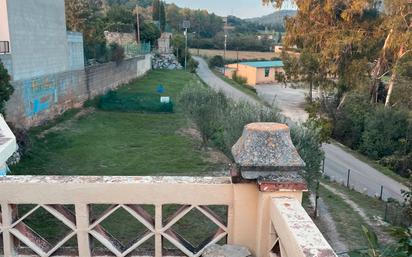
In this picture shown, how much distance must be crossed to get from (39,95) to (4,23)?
3.60 m

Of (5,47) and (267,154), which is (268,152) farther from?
(5,47)

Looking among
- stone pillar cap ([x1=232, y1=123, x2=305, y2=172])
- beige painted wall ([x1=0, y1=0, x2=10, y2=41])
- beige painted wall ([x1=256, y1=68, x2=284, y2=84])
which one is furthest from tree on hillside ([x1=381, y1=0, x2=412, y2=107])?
beige painted wall ([x1=256, y1=68, x2=284, y2=84])

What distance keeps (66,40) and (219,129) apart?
10.6 metres

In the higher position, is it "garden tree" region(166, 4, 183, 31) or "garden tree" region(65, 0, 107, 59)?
"garden tree" region(166, 4, 183, 31)

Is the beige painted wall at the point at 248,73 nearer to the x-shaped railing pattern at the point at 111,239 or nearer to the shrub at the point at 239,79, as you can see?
the shrub at the point at 239,79

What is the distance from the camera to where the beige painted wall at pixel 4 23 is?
14.0 meters

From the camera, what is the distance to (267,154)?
8.80ft

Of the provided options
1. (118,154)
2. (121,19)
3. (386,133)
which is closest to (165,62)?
(121,19)

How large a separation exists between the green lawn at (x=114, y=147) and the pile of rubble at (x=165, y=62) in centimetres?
2857

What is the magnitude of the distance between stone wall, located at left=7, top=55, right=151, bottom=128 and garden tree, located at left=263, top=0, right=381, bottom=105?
12.3m

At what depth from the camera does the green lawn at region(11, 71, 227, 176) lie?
12031mm

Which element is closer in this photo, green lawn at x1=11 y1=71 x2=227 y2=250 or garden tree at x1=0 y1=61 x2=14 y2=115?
green lawn at x1=11 y1=71 x2=227 y2=250

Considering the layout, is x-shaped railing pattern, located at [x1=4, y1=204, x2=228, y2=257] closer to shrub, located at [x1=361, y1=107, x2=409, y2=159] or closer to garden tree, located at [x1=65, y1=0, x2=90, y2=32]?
shrub, located at [x1=361, y1=107, x2=409, y2=159]

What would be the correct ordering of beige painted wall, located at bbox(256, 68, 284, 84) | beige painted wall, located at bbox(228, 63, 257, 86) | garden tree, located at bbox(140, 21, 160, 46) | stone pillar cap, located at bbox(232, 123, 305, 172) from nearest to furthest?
stone pillar cap, located at bbox(232, 123, 305, 172)
garden tree, located at bbox(140, 21, 160, 46)
beige painted wall, located at bbox(228, 63, 257, 86)
beige painted wall, located at bbox(256, 68, 284, 84)
